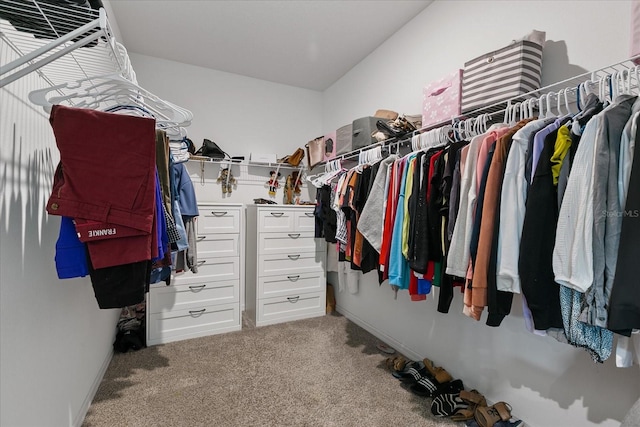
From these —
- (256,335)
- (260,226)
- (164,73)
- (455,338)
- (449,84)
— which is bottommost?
(256,335)

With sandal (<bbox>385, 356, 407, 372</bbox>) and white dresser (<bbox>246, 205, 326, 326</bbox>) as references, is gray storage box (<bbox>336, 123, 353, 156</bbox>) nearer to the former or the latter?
white dresser (<bbox>246, 205, 326, 326</bbox>)

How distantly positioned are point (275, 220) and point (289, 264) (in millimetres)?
459

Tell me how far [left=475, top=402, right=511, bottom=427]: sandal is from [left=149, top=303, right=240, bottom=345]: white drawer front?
1.95 m

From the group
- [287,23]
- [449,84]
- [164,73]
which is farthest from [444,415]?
[164,73]

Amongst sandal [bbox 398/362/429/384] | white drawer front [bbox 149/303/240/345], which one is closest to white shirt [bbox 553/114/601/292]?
sandal [bbox 398/362/429/384]

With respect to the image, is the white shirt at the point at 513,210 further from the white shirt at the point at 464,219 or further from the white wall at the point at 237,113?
the white wall at the point at 237,113

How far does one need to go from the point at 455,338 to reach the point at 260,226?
1.80 meters

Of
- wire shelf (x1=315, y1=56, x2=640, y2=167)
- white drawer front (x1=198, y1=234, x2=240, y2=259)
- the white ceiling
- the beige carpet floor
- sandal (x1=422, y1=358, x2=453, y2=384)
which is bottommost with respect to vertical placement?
the beige carpet floor

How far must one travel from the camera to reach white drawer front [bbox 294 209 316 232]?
2859 millimetres

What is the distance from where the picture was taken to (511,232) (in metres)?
1.03

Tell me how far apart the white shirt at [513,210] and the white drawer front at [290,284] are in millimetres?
2065

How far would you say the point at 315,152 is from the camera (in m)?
3.10

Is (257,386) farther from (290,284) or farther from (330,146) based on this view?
(330,146)

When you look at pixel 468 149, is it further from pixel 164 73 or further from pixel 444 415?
pixel 164 73
